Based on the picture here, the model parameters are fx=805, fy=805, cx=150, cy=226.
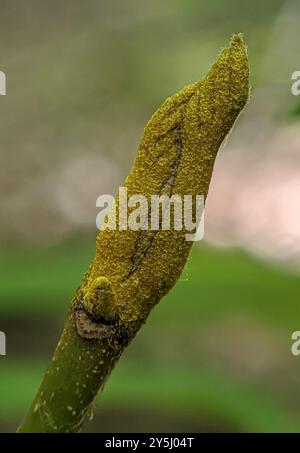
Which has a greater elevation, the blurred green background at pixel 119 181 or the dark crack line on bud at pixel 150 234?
the blurred green background at pixel 119 181

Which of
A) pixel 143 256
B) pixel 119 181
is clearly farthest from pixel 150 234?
→ pixel 119 181

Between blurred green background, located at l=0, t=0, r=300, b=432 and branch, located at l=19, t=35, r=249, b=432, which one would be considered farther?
blurred green background, located at l=0, t=0, r=300, b=432

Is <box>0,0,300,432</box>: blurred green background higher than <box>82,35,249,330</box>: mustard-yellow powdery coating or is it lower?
higher

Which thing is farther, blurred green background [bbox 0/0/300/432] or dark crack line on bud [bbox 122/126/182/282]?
blurred green background [bbox 0/0/300/432]

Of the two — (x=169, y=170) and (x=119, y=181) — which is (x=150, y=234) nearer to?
(x=169, y=170)
